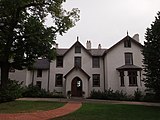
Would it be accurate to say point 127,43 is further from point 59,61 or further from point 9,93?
point 9,93

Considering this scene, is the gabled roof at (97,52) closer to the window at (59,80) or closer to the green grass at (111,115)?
the window at (59,80)

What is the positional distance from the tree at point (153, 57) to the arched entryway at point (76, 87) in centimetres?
1526

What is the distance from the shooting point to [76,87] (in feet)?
109

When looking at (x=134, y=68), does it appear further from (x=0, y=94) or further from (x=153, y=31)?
(x=0, y=94)

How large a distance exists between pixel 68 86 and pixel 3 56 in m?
14.0

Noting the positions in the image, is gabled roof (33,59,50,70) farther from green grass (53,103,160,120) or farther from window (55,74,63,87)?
green grass (53,103,160,120)

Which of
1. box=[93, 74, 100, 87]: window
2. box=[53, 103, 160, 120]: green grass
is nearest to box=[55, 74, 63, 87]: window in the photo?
box=[93, 74, 100, 87]: window

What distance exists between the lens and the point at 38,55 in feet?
70.4

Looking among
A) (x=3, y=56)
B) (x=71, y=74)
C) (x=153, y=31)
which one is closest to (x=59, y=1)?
(x=3, y=56)

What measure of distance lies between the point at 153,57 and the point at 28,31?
12470 millimetres

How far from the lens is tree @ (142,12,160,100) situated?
18969 mm

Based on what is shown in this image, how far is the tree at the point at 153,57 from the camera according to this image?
19.0m

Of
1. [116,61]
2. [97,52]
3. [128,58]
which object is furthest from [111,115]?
[97,52]

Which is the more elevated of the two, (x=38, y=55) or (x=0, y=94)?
(x=38, y=55)
